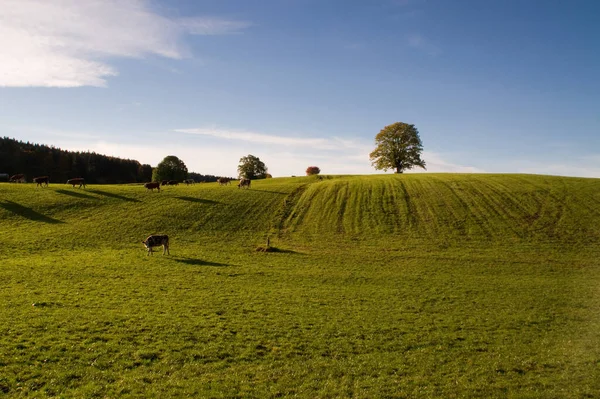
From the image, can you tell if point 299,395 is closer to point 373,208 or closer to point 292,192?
point 373,208

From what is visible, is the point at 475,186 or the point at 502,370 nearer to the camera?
the point at 502,370

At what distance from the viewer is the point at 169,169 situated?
11950 centimetres

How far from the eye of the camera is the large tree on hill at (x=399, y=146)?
342 feet

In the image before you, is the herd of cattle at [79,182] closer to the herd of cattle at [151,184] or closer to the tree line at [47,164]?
the herd of cattle at [151,184]

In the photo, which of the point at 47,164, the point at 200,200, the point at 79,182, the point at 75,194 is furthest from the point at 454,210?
the point at 47,164

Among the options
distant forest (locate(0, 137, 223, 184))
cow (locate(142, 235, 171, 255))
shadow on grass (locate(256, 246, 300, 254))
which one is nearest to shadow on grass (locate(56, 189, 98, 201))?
cow (locate(142, 235, 171, 255))

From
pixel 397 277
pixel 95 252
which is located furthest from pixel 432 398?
pixel 95 252

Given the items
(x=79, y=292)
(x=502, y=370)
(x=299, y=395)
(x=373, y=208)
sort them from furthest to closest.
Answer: (x=373, y=208) < (x=79, y=292) < (x=502, y=370) < (x=299, y=395)

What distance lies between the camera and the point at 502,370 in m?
14.9

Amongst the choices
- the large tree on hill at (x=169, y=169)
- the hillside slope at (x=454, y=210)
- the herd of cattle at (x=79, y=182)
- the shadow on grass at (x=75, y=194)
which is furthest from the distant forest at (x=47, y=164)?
the hillside slope at (x=454, y=210)

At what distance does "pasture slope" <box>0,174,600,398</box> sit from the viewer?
45.0 feet

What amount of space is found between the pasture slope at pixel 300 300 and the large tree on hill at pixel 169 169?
59.7 m

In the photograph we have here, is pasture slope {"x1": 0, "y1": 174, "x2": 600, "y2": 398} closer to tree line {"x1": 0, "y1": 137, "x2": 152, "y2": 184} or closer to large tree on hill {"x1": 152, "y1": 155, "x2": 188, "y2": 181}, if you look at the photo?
large tree on hill {"x1": 152, "y1": 155, "x2": 188, "y2": 181}

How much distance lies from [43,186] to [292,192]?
45.4 m
